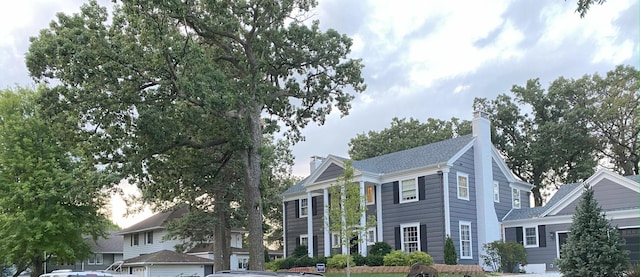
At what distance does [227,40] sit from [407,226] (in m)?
12.7

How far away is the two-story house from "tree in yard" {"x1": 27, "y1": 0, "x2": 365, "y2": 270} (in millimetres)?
15346

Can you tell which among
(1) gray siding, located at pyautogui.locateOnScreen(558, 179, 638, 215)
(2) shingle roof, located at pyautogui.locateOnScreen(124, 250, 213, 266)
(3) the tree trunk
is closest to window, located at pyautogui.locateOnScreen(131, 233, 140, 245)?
(2) shingle roof, located at pyautogui.locateOnScreen(124, 250, 213, 266)

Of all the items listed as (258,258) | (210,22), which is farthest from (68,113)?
(258,258)

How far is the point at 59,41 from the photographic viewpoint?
20.8 m

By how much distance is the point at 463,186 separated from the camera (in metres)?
30.6

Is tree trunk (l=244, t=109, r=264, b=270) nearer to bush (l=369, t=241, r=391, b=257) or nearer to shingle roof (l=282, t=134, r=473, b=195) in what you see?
bush (l=369, t=241, r=391, b=257)

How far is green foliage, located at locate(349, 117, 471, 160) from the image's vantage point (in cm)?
4784

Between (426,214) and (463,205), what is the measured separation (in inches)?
79.6

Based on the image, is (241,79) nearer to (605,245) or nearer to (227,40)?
(227,40)

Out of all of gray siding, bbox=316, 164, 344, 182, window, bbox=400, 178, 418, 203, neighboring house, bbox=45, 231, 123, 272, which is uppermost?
gray siding, bbox=316, 164, 344, 182

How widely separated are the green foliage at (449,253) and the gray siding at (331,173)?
7.12 metres

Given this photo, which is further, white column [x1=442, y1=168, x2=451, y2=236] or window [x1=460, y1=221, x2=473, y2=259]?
window [x1=460, y1=221, x2=473, y2=259]

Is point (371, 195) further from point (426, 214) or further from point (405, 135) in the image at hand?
point (405, 135)

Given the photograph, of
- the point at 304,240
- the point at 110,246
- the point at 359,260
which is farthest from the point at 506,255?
the point at 110,246
